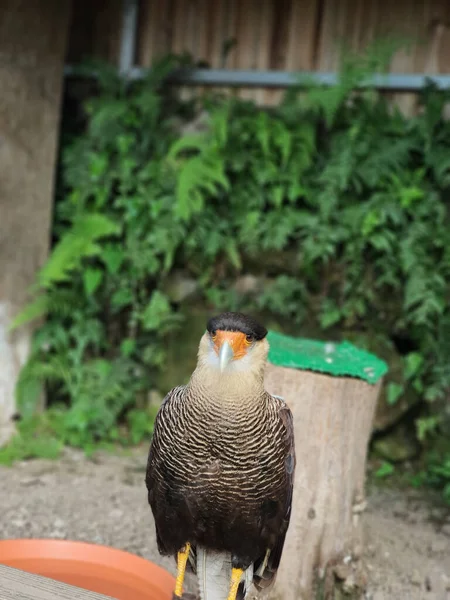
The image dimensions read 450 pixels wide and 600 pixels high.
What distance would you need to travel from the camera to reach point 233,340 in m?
2.07

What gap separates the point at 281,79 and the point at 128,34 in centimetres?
137

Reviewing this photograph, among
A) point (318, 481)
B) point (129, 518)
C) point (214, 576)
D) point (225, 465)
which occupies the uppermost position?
point (225, 465)

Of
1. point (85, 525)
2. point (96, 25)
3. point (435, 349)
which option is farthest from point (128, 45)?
point (85, 525)

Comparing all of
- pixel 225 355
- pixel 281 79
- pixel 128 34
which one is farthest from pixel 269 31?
pixel 225 355

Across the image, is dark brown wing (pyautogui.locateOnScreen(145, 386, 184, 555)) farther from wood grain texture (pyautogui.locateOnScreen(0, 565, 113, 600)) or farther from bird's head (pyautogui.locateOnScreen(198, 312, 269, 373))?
wood grain texture (pyautogui.locateOnScreen(0, 565, 113, 600))

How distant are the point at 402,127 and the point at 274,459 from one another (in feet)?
11.2

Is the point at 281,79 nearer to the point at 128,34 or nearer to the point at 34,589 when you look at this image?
the point at 128,34

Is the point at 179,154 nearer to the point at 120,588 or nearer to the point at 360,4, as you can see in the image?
the point at 360,4

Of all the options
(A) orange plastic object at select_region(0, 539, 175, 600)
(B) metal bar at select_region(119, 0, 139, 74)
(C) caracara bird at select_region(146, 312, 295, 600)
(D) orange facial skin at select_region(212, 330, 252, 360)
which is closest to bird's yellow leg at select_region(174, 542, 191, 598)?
(C) caracara bird at select_region(146, 312, 295, 600)

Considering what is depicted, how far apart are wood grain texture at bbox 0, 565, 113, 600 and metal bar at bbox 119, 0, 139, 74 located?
4.45 metres

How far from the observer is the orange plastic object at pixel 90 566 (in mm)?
2639

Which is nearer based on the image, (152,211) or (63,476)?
(63,476)

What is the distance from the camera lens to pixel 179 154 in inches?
214

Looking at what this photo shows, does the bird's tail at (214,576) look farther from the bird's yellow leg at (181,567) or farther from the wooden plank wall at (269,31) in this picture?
the wooden plank wall at (269,31)
